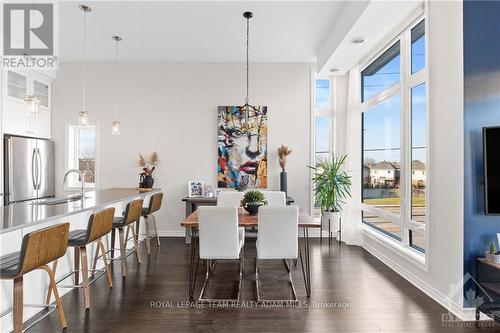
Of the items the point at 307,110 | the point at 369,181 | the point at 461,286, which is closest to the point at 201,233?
the point at 461,286

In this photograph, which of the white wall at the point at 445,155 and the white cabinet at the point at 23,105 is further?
the white cabinet at the point at 23,105

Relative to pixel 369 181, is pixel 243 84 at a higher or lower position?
higher

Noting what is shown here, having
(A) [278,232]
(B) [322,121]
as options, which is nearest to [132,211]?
(A) [278,232]

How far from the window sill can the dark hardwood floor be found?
275 mm

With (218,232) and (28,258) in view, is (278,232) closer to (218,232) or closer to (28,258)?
(218,232)

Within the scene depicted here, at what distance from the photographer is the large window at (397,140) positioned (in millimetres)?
3740

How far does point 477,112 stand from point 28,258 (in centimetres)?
372

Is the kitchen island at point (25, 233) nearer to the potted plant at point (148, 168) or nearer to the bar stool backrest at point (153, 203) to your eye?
the bar stool backrest at point (153, 203)

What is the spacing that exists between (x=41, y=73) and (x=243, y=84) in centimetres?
365

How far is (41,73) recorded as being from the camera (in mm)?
5590

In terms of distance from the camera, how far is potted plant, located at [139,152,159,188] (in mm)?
5523

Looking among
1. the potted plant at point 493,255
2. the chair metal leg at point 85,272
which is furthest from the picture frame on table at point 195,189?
the potted plant at point 493,255

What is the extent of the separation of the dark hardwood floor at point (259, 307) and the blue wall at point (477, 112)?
77 centimetres

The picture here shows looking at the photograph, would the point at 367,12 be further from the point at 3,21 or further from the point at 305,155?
the point at 3,21
